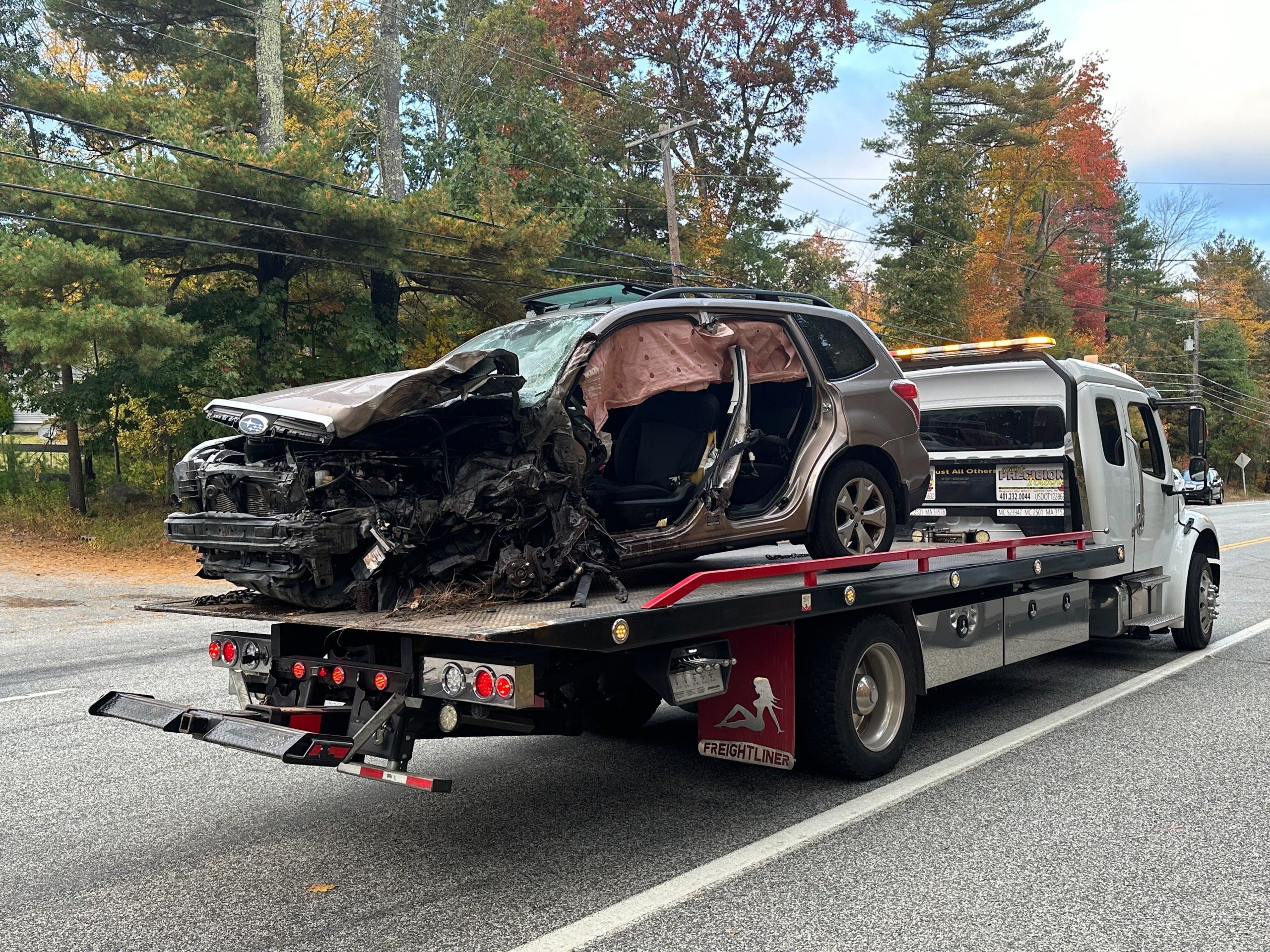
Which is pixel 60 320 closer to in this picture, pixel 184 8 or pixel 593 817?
pixel 184 8

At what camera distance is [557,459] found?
4.38 m

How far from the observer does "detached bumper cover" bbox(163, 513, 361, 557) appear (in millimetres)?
4039

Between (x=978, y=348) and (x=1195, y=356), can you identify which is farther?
(x=1195, y=356)

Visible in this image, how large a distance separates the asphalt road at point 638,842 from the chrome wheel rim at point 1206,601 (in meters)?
2.00

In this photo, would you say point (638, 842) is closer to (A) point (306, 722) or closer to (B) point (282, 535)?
(A) point (306, 722)

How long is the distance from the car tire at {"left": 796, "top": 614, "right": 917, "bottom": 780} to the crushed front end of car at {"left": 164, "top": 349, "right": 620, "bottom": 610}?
4.30 feet

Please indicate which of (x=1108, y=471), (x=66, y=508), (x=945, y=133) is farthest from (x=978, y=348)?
(x=945, y=133)

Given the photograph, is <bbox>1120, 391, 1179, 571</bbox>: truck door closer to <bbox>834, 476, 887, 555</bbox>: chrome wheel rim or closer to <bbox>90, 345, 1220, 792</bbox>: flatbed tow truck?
<bbox>90, 345, 1220, 792</bbox>: flatbed tow truck

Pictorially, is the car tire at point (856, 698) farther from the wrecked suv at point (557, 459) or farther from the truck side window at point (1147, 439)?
the truck side window at point (1147, 439)

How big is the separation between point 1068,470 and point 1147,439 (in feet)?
4.78

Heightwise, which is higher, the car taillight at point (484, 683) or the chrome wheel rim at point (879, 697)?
the car taillight at point (484, 683)

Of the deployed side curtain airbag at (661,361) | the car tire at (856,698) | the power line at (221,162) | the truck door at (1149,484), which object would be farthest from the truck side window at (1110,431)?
the power line at (221,162)

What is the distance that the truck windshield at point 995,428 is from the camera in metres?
8.05

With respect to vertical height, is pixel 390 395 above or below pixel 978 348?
below
